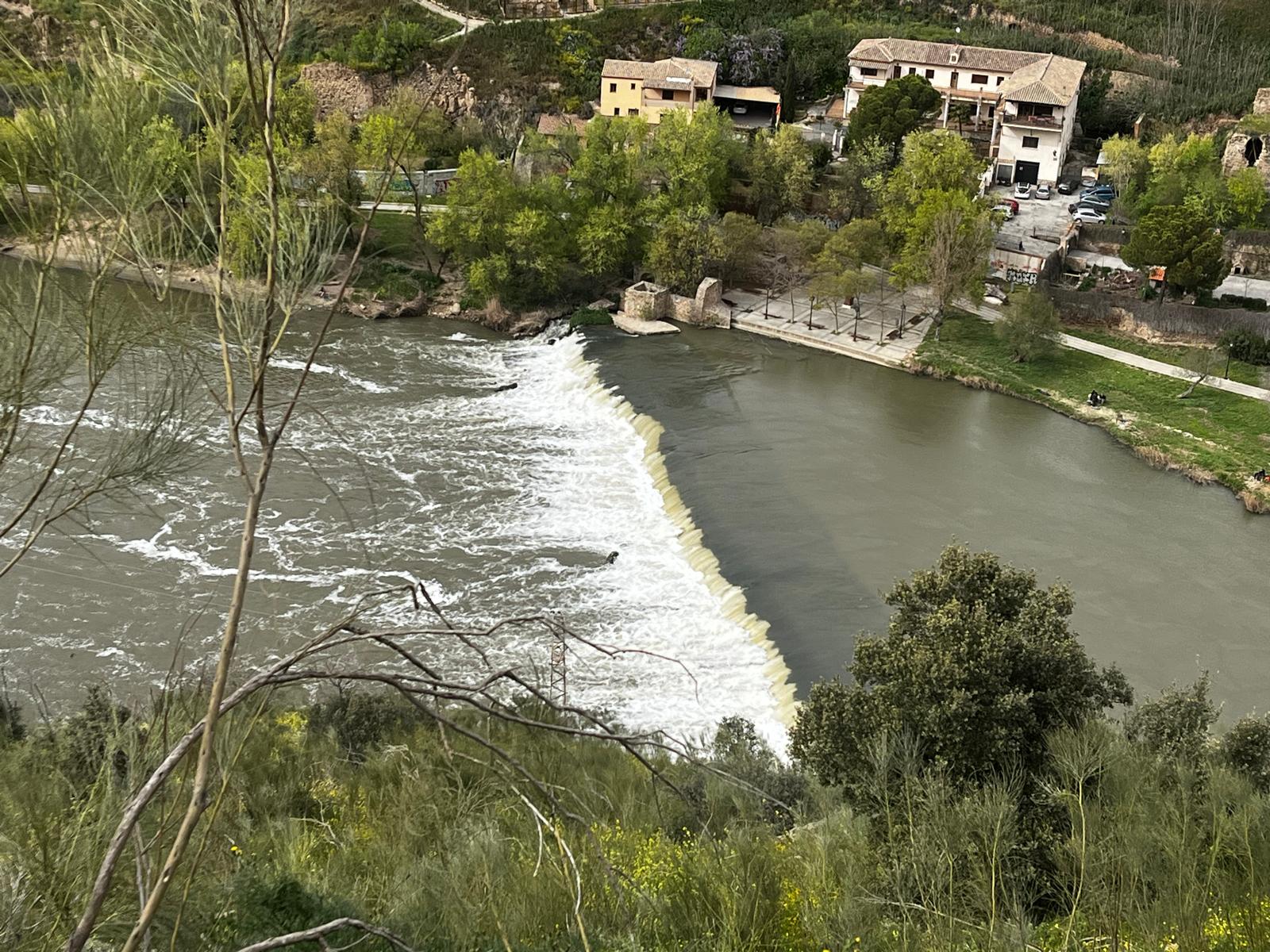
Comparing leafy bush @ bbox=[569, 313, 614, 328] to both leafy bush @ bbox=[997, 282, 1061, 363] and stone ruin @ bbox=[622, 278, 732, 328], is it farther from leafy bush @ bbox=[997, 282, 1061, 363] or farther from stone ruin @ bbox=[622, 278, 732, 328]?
leafy bush @ bbox=[997, 282, 1061, 363]

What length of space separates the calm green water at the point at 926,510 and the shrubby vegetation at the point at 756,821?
15.6 ft

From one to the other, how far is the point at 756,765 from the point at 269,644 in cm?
838

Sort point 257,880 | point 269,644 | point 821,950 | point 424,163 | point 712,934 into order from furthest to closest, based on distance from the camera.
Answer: point 424,163, point 269,644, point 821,950, point 712,934, point 257,880

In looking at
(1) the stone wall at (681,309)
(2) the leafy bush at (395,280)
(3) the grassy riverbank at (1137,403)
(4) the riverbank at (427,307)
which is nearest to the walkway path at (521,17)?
(2) the leafy bush at (395,280)

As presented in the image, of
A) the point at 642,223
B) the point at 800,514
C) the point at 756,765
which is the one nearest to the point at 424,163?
the point at 642,223

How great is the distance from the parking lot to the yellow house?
10.8 meters

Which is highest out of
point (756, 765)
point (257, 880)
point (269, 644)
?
point (257, 880)

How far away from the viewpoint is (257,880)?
471 centimetres

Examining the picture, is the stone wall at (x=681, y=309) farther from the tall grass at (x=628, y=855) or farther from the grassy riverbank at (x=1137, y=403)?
the tall grass at (x=628, y=855)

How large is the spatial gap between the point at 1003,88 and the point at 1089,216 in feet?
21.4

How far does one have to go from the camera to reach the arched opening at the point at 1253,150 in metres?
37.5

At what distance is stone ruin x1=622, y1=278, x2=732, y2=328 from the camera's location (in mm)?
31438

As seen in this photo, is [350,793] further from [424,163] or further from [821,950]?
[424,163]

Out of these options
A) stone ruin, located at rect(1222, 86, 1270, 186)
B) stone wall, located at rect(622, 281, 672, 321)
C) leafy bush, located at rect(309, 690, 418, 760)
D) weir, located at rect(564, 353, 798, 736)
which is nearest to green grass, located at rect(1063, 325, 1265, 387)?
stone wall, located at rect(622, 281, 672, 321)
